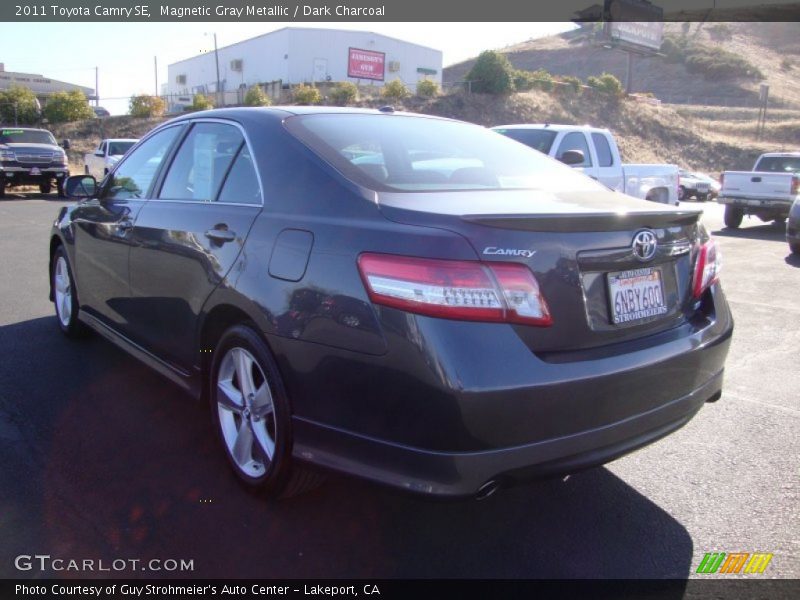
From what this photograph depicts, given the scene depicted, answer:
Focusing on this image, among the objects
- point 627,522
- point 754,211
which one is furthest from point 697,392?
point 754,211

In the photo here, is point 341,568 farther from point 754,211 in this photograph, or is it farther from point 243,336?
point 754,211

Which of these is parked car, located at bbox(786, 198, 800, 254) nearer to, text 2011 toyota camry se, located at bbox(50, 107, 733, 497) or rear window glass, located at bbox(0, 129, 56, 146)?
text 2011 toyota camry se, located at bbox(50, 107, 733, 497)

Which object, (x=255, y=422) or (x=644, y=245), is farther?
(x=255, y=422)

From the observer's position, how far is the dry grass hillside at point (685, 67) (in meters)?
88.6

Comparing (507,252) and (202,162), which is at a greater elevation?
(202,162)

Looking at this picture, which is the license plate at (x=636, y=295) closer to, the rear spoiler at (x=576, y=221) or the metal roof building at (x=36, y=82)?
the rear spoiler at (x=576, y=221)

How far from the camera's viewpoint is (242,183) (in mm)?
3285

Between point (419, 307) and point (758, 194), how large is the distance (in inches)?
593

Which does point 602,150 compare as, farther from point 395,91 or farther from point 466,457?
point 395,91

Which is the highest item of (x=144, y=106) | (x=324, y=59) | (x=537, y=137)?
(x=324, y=59)

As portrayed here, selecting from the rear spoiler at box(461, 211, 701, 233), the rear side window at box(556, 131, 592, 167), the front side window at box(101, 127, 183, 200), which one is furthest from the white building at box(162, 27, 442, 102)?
the rear spoiler at box(461, 211, 701, 233)

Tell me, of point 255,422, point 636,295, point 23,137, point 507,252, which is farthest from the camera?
point 23,137

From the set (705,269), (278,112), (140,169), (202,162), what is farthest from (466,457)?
(140,169)

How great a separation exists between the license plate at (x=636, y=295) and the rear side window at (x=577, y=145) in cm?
811
